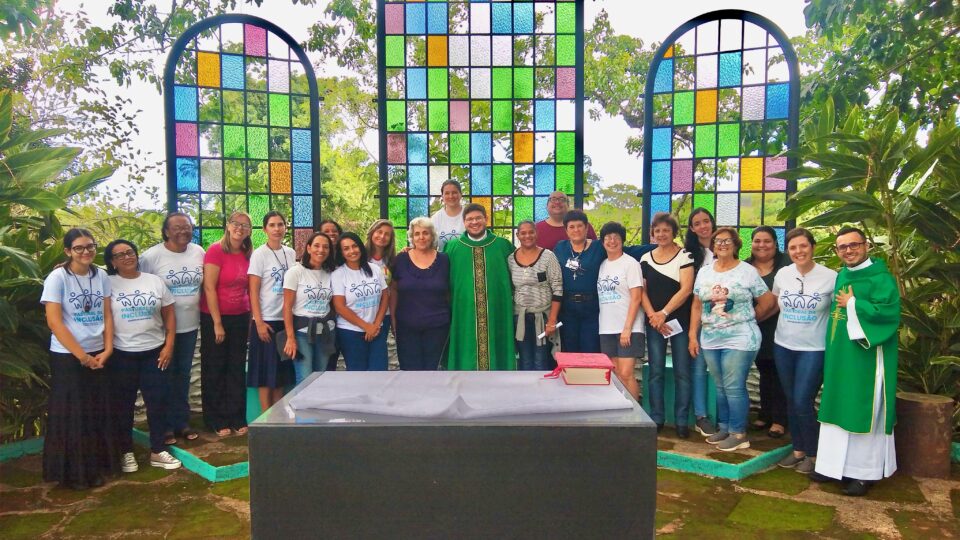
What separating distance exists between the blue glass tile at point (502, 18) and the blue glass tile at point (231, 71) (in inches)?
82.8

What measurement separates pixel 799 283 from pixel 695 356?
2.76 feet

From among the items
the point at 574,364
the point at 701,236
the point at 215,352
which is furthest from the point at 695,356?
the point at 215,352

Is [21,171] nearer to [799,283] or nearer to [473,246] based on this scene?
[473,246]

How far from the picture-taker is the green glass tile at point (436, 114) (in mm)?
5781

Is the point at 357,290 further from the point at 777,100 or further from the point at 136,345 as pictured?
the point at 777,100

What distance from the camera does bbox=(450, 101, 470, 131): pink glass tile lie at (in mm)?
5797

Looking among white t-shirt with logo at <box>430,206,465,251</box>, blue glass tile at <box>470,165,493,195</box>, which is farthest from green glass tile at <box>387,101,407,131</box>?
white t-shirt with logo at <box>430,206,465,251</box>

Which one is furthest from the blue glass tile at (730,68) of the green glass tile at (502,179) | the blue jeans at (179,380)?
the blue jeans at (179,380)

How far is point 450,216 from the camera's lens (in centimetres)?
482

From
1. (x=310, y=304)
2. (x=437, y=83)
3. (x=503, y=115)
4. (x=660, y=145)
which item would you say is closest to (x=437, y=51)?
(x=437, y=83)

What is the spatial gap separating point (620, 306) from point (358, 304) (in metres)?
1.57

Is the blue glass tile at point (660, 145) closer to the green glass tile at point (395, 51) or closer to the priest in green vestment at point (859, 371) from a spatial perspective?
the green glass tile at point (395, 51)

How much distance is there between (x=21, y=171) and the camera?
3934mm

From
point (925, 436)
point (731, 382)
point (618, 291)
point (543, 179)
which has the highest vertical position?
point (543, 179)
